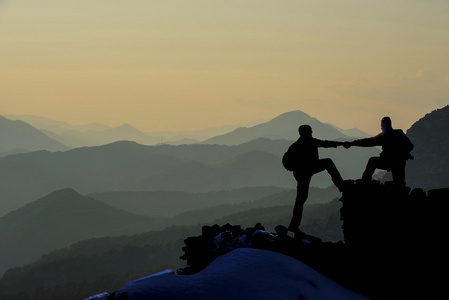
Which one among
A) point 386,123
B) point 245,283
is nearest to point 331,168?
point 386,123

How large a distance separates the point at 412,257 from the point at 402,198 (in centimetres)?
147

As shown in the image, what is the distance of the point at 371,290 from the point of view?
601 inches

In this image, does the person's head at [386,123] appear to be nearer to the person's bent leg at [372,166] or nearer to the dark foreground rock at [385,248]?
the person's bent leg at [372,166]

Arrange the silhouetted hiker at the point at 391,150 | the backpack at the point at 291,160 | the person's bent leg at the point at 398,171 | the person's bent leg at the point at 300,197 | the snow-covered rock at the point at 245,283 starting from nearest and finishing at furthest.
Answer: the snow-covered rock at the point at 245,283 → the backpack at the point at 291,160 → the person's bent leg at the point at 300,197 → the silhouetted hiker at the point at 391,150 → the person's bent leg at the point at 398,171

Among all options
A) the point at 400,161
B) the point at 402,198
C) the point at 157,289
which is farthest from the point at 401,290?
the point at 157,289

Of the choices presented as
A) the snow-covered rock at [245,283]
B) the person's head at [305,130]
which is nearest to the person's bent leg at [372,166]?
the person's head at [305,130]

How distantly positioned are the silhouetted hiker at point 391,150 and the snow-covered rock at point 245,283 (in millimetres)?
4180

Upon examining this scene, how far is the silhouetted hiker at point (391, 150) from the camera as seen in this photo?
17.2 m

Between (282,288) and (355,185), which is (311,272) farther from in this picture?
(355,185)

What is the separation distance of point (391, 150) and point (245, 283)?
22.2 feet

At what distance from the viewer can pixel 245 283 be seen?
12.7 metres

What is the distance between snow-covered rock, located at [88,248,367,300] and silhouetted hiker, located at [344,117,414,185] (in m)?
4.18

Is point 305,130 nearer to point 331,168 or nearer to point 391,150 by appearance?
point 331,168

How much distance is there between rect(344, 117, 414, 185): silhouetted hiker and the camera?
56.4 feet
